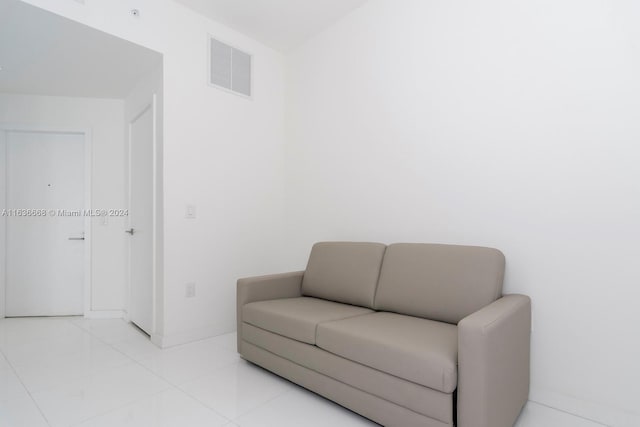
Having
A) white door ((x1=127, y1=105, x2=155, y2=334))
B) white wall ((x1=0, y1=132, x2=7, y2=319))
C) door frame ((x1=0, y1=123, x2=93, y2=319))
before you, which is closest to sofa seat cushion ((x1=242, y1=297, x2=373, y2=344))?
white door ((x1=127, y1=105, x2=155, y2=334))

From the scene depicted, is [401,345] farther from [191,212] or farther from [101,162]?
[101,162]

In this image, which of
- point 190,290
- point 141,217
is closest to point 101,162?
point 141,217

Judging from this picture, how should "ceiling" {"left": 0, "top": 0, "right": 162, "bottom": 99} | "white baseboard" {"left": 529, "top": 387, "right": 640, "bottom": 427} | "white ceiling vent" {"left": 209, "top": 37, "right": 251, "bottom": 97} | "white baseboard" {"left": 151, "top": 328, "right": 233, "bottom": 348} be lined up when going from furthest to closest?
1. "white ceiling vent" {"left": 209, "top": 37, "right": 251, "bottom": 97}
2. "white baseboard" {"left": 151, "top": 328, "right": 233, "bottom": 348}
3. "ceiling" {"left": 0, "top": 0, "right": 162, "bottom": 99}
4. "white baseboard" {"left": 529, "top": 387, "right": 640, "bottom": 427}

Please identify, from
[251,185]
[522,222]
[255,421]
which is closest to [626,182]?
[522,222]

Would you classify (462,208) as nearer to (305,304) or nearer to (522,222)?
(522,222)

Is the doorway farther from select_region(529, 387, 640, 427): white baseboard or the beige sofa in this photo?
select_region(529, 387, 640, 427): white baseboard

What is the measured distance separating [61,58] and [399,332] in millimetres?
3481

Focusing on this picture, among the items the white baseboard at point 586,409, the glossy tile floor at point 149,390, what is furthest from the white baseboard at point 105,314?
the white baseboard at point 586,409

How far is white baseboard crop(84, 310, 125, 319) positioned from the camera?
152 inches

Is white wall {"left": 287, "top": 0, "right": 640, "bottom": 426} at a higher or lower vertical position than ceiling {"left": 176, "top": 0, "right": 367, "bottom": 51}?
lower

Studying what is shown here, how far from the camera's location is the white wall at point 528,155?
1.73 m

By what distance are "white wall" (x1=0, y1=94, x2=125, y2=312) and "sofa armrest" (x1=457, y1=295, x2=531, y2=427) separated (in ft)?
12.5

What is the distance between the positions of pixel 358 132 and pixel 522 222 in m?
1.48

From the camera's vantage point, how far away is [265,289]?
257 cm
